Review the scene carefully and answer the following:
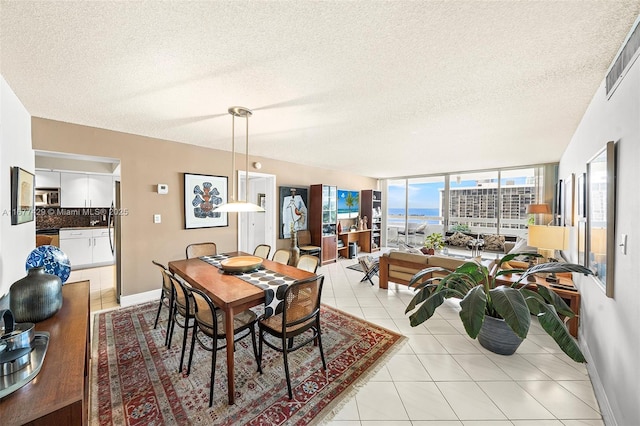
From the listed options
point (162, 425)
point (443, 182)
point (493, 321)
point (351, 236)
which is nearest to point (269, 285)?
point (162, 425)

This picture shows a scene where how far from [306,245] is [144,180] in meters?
3.37

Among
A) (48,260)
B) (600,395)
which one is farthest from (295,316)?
(600,395)

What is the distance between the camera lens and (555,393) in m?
1.84

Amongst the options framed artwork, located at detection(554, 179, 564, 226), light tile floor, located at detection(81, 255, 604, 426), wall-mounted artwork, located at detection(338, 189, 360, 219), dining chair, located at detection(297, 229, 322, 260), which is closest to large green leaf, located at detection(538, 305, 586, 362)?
light tile floor, located at detection(81, 255, 604, 426)

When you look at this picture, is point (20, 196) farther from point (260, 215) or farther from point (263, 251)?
point (260, 215)

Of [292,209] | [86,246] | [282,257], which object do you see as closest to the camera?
[282,257]

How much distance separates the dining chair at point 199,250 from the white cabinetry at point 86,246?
3.03 meters

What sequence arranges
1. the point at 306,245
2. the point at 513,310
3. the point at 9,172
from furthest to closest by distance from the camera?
the point at 306,245 → the point at 9,172 → the point at 513,310

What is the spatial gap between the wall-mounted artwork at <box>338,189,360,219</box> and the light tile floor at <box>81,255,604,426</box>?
13.4 ft

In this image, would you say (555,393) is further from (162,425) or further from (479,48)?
(162,425)

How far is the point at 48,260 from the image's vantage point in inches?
76.7

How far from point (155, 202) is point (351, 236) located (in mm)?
5071

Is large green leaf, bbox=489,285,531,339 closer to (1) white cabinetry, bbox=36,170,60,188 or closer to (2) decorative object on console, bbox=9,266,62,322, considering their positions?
(2) decorative object on console, bbox=9,266,62,322

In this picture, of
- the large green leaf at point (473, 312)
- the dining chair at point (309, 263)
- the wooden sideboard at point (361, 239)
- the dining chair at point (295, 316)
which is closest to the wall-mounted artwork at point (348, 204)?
the wooden sideboard at point (361, 239)
